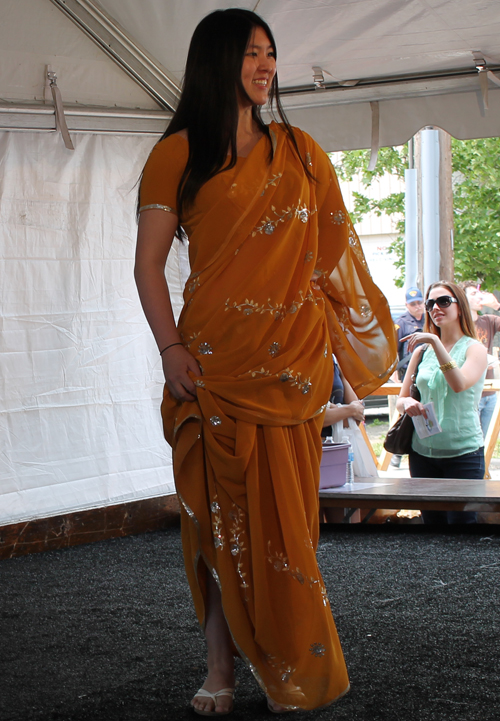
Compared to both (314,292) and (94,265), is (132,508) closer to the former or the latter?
(94,265)

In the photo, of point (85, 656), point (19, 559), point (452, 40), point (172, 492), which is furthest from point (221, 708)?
point (452, 40)

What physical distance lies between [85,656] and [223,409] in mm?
1069

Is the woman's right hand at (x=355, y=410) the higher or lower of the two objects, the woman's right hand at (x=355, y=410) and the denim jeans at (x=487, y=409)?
the higher

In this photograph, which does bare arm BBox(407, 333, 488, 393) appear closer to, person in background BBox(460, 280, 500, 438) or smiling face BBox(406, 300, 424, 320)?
person in background BBox(460, 280, 500, 438)

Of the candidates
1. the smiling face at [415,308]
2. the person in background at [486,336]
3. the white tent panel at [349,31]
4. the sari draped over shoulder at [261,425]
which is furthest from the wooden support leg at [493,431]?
the sari draped over shoulder at [261,425]

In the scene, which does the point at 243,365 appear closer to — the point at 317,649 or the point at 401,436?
the point at 317,649

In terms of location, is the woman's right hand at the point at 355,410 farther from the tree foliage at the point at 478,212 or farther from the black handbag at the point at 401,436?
the tree foliage at the point at 478,212

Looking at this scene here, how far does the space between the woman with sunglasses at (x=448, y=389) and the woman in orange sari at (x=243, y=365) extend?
6.79ft

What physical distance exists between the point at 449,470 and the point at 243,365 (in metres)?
2.47

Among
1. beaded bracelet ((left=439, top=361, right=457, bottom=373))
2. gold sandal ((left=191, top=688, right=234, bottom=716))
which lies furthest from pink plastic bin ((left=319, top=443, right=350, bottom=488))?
gold sandal ((left=191, top=688, right=234, bottom=716))

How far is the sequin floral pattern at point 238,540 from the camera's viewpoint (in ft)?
5.88

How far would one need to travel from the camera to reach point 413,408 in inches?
153

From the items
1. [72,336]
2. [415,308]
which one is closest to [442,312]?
[72,336]

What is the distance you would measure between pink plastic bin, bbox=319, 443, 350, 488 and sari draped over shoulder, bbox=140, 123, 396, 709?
2.01 metres
